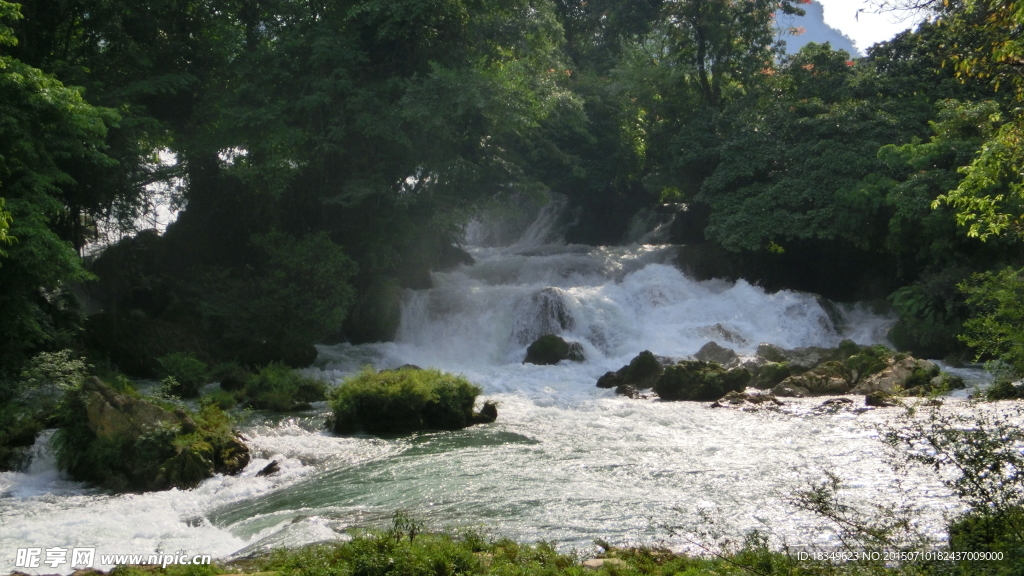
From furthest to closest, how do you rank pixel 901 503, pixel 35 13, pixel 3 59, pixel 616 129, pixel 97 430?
pixel 616 129
pixel 35 13
pixel 3 59
pixel 97 430
pixel 901 503

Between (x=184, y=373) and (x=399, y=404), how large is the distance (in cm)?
528

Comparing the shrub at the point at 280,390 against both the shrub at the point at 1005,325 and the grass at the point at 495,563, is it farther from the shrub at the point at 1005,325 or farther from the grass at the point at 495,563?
the shrub at the point at 1005,325

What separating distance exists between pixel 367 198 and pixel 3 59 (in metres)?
11.3

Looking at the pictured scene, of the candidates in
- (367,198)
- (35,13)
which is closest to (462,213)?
(367,198)

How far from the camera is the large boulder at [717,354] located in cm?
1903

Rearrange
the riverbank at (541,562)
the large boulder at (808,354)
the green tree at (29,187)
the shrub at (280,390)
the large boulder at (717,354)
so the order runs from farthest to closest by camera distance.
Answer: the large boulder at (717,354)
the large boulder at (808,354)
the shrub at (280,390)
the green tree at (29,187)
the riverbank at (541,562)

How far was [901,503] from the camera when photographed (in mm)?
8039

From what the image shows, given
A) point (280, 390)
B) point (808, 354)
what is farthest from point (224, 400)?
point (808, 354)

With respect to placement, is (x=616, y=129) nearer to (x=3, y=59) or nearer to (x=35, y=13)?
(x=35, y=13)

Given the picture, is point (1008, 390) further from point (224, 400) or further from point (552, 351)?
point (224, 400)

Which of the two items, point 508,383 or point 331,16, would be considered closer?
point 508,383

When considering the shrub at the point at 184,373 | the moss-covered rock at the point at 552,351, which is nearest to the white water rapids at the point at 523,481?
the moss-covered rock at the point at 552,351

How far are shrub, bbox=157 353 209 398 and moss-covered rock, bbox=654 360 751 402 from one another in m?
8.89

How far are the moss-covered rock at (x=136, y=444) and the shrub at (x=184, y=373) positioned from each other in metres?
5.01
